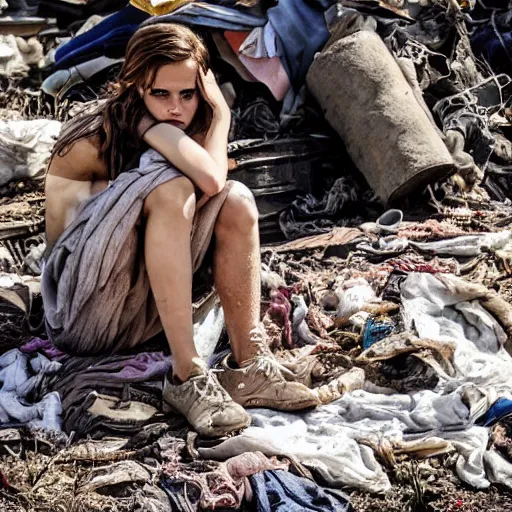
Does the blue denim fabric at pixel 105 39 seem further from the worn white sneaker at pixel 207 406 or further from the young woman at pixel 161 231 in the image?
the worn white sneaker at pixel 207 406

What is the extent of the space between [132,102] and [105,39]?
3345 mm

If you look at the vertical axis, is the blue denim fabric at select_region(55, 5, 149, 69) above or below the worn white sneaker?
above

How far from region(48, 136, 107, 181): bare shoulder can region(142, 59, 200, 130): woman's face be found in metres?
0.26

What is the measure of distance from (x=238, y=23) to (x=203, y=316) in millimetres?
3030

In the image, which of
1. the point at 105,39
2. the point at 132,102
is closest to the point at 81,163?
the point at 132,102

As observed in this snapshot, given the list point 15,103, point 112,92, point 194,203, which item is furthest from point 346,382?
point 15,103

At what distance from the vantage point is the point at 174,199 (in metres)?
3.38

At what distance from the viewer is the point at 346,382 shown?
3.65m

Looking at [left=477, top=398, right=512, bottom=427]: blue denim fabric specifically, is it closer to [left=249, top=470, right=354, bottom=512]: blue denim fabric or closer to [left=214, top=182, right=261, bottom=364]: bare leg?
[left=249, top=470, right=354, bottom=512]: blue denim fabric

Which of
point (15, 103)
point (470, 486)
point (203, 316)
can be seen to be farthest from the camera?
point (15, 103)

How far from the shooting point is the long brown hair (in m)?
3.54

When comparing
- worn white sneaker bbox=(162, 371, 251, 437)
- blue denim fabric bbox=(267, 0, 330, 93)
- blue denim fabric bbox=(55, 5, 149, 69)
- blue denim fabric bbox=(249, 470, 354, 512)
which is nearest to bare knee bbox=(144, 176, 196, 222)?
worn white sneaker bbox=(162, 371, 251, 437)

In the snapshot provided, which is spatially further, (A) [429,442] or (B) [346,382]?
(B) [346,382]

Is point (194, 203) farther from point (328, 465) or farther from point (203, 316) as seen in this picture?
point (328, 465)
